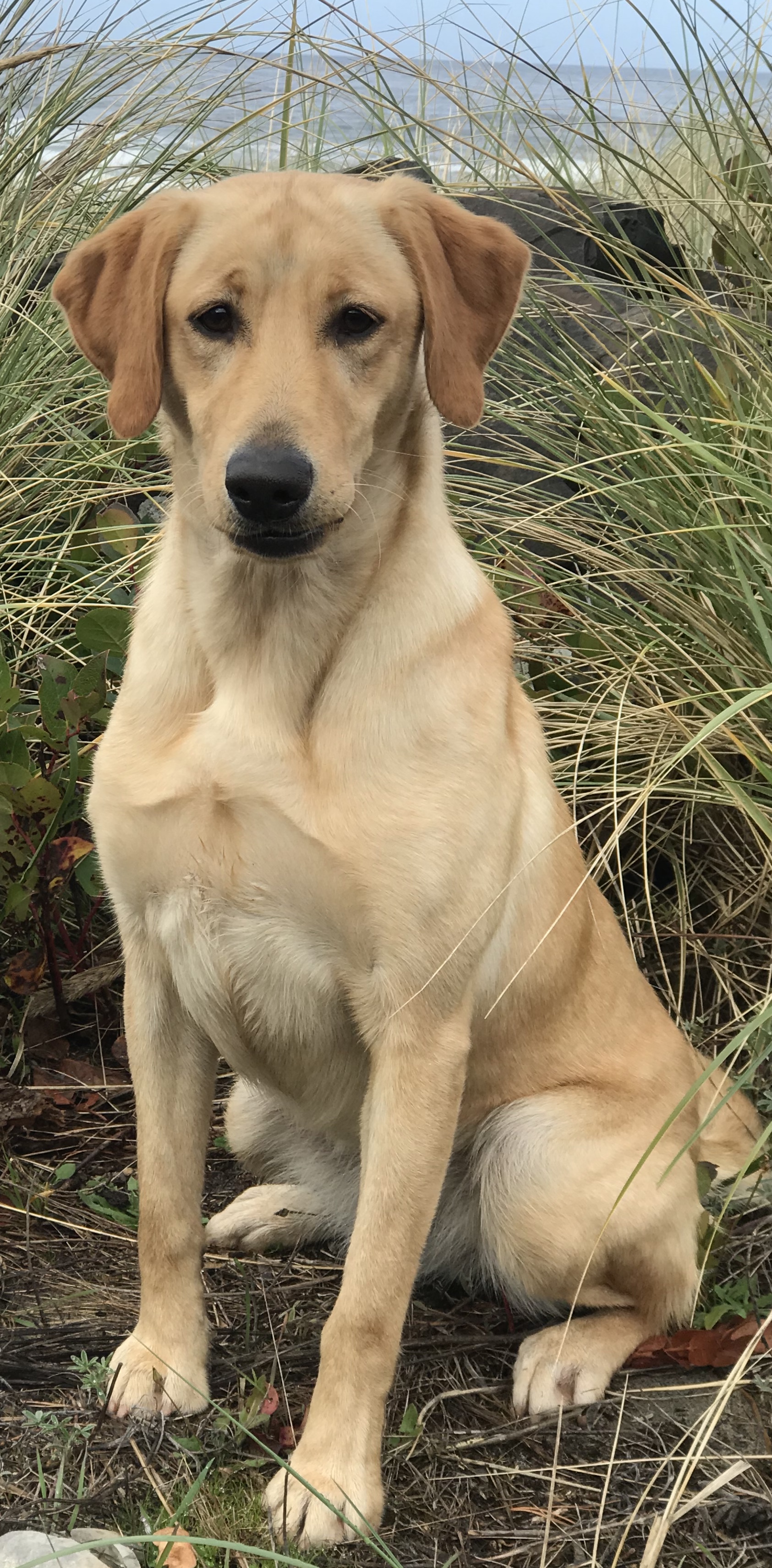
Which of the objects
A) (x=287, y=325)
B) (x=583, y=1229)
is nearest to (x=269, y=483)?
(x=287, y=325)

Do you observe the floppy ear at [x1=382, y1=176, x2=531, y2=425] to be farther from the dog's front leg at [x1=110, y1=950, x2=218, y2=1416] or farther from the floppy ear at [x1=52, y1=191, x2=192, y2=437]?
the dog's front leg at [x1=110, y1=950, x2=218, y2=1416]

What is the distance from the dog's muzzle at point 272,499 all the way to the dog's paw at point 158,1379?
1321 mm

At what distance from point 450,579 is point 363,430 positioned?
0.29 metres

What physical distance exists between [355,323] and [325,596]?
0.41 meters

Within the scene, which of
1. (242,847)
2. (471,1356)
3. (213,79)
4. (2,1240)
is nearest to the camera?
(242,847)

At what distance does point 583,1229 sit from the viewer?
2469mm

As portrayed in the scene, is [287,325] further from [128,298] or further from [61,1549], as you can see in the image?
[61,1549]

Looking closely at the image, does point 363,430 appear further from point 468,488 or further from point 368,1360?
point 468,488

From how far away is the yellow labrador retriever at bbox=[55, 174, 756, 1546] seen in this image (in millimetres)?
2139

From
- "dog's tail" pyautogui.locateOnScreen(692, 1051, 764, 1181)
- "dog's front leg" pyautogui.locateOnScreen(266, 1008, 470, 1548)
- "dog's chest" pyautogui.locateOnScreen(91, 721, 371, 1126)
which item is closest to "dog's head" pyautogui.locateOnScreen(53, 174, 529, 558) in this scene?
"dog's chest" pyautogui.locateOnScreen(91, 721, 371, 1126)

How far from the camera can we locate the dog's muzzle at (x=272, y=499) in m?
2.00

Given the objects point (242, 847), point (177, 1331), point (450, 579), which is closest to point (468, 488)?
point (450, 579)

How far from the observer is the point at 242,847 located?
7.11 feet

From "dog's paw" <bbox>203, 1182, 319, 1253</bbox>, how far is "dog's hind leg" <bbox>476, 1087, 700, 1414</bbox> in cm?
46
